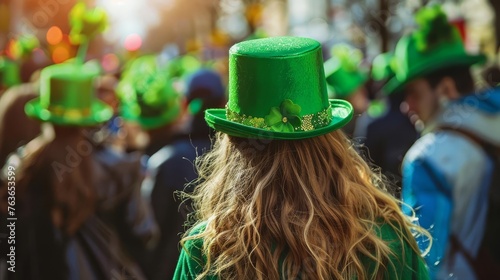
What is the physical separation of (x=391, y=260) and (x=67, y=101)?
9.70ft

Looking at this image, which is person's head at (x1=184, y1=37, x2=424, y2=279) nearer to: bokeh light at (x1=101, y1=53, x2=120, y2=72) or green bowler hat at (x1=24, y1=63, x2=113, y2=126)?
green bowler hat at (x1=24, y1=63, x2=113, y2=126)

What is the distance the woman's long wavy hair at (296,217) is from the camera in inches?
81.8

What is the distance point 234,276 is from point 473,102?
6.99 ft

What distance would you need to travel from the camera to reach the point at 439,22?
4.50 m

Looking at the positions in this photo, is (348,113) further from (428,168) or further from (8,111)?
(8,111)

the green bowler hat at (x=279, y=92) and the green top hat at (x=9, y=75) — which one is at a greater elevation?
the green bowler hat at (x=279, y=92)

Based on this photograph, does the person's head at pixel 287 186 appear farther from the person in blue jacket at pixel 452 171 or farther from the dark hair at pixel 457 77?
the dark hair at pixel 457 77

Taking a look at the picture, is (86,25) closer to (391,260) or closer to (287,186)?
(287,186)

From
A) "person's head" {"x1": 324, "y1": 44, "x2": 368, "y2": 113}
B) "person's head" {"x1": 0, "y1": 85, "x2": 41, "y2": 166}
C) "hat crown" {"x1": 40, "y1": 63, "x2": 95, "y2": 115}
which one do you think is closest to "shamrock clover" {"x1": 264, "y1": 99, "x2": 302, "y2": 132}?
"hat crown" {"x1": 40, "y1": 63, "x2": 95, "y2": 115}

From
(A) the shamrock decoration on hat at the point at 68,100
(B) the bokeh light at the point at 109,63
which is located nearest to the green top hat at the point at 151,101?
(A) the shamrock decoration on hat at the point at 68,100

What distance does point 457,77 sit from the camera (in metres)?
4.08

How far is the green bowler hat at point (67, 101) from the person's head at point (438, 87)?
197 centimetres

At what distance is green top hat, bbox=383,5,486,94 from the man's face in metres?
0.05

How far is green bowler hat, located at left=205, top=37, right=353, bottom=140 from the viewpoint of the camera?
85.0 inches
